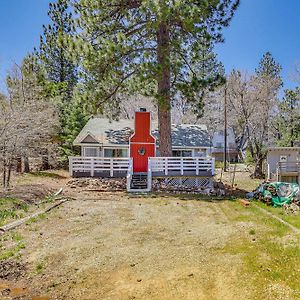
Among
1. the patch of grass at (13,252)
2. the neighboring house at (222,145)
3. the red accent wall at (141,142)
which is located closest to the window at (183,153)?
the red accent wall at (141,142)

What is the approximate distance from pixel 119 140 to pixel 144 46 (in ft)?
26.9

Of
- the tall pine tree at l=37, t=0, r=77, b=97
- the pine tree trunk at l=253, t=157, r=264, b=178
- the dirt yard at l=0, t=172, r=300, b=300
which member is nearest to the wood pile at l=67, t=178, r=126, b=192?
the dirt yard at l=0, t=172, r=300, b=300

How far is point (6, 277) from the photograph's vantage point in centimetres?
593

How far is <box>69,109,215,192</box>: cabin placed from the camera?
1764 centimetres

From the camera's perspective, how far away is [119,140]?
23.8 metres

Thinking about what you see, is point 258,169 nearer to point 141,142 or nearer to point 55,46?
point 141,142

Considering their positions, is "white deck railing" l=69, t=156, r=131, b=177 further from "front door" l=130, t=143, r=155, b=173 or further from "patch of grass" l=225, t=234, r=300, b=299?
"patch of grass" l=225, t=234, r=300, b=299

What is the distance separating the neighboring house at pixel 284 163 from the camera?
87.1 ft

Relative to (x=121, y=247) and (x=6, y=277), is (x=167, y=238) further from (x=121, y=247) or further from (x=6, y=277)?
(x=6, y=277)

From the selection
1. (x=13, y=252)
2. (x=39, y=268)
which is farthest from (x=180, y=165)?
(x=39, y=268)

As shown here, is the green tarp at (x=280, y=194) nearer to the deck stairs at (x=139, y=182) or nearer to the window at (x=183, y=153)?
the deck stairs at (x=139, y=182)

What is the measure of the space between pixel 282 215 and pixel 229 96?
23.3 metres

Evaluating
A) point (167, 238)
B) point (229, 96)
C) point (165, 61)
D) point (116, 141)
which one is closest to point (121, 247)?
point (167, 238)

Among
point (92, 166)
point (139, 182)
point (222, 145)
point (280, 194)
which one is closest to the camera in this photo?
point (280, 194)
